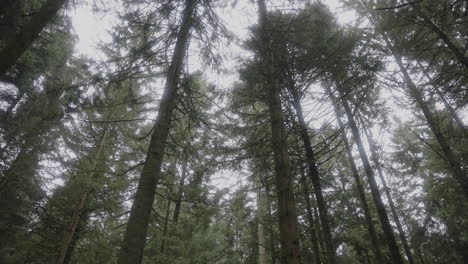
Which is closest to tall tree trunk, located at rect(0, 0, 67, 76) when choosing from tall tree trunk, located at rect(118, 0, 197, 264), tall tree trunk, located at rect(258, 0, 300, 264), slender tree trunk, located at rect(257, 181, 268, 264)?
tall tree trunk, located at rect(118, 0, 197, 264)

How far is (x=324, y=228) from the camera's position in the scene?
658 centimetres

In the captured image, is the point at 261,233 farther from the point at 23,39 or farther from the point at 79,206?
the point at 23,39

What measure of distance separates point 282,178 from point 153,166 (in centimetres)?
221

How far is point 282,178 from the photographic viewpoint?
4.20 metres

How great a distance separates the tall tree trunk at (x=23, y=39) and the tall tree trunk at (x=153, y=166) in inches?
110

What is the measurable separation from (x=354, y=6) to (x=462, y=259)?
45.8 ft

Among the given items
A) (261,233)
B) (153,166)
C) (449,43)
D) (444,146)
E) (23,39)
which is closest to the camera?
(153,166)

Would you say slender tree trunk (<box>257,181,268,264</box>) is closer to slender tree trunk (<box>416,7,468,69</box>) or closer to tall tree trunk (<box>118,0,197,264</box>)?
tall tree trunk (<box>118,0,197,264</box>)

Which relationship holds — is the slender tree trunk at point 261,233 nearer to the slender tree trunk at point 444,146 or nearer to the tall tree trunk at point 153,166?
the slender tree trunk at point 444,146

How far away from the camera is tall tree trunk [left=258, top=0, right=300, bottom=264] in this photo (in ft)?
12.1

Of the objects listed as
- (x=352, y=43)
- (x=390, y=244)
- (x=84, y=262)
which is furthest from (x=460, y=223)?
(x=84, y=262)

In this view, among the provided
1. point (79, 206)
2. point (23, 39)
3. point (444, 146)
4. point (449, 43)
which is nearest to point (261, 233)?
point (79, 206)

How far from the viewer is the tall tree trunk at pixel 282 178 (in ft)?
12.1

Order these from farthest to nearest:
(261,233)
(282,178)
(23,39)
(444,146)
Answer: (261,233)
(444,146)
(23,39)
(282,178)
